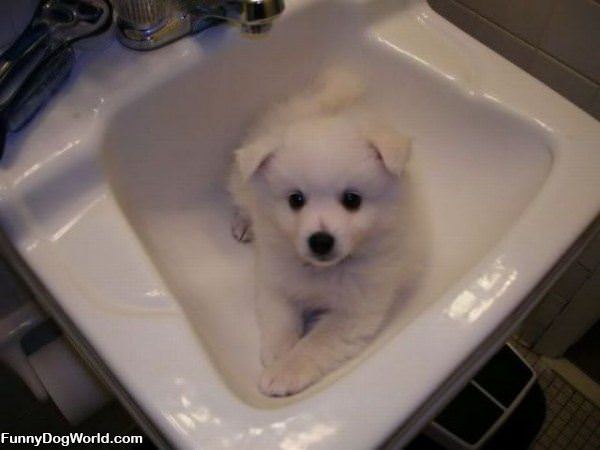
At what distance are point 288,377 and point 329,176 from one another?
8.1 inches

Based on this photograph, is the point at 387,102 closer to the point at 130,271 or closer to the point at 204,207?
the point at 204,207

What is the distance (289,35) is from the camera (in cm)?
73

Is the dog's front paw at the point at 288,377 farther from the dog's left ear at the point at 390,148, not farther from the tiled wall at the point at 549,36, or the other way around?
the tiled wall at the point at 549,36

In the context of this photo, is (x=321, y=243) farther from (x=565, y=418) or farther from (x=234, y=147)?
(x=565, y=418)

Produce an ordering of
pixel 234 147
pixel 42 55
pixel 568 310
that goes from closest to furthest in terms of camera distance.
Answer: pixel 42 55
pixel 234 147
pixel 568 310

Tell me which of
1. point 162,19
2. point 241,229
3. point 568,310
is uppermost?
point 162,19

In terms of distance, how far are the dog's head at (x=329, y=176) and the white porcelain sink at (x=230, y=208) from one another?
0.37 ft

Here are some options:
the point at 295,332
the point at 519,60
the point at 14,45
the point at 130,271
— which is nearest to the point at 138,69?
the point at 14,45

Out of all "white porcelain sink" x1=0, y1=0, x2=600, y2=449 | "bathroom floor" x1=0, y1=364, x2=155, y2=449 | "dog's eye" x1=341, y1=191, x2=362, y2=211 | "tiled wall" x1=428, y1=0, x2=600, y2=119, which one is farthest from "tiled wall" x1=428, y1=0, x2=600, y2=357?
"bathroom floor" x1=0, y1=364, x2=155, y2=449

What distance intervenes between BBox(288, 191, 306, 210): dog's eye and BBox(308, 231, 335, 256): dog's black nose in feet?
0.16

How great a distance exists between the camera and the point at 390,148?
23.7 inches

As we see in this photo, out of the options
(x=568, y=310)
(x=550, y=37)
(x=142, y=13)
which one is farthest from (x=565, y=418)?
(x=142, y=13)

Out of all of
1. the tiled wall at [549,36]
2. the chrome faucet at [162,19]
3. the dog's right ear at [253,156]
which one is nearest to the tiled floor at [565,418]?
the tiled wall at [549,36]

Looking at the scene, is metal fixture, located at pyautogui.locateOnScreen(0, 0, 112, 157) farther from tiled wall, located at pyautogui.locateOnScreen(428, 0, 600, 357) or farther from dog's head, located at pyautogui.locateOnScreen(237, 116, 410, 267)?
tiled wall, located at pyautogui.locateOnScreen(428, 0, 600, 357)
